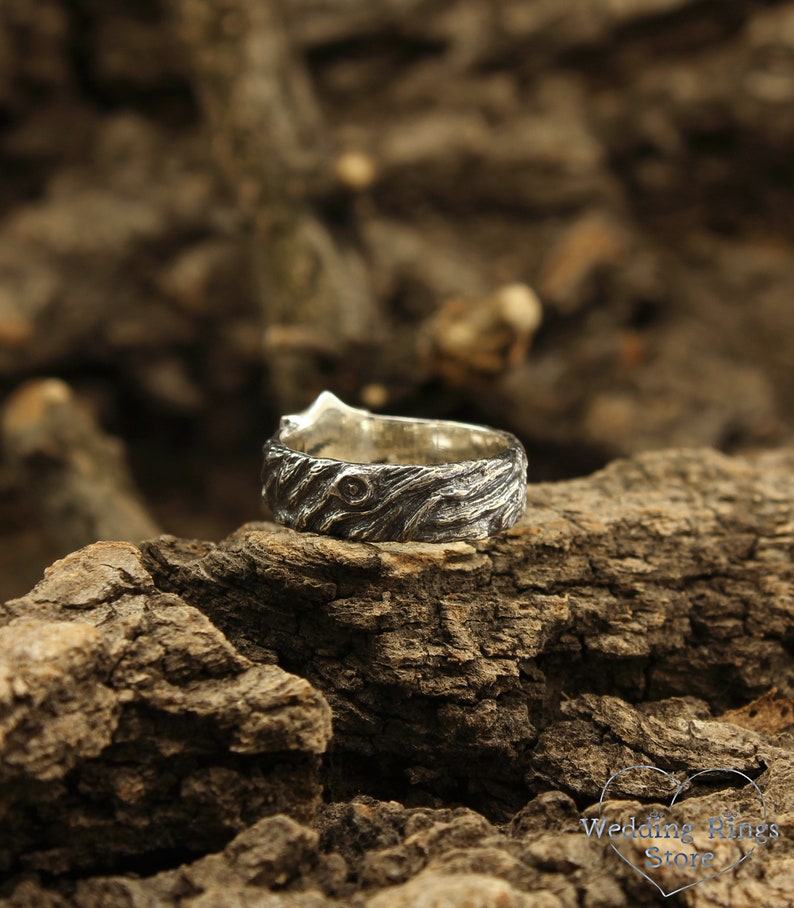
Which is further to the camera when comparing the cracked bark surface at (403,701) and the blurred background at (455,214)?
the blurred background at (455,214)

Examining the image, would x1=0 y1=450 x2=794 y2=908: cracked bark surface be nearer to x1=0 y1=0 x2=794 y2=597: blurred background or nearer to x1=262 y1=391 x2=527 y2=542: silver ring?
x1=262 y1=391 x2=527 y2=542: silver ring

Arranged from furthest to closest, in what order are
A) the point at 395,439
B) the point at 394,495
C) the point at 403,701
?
1. the point at 395,439
2. the point at 394,495
3. the point at 403,701

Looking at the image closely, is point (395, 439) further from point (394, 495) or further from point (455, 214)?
point (455, 214)

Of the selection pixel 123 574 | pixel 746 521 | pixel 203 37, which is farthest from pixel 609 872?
pixel 203 37

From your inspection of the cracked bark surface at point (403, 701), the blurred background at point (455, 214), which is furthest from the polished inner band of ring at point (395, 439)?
the blurred background at point (455, 214)

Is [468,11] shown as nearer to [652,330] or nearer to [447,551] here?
[652,330]

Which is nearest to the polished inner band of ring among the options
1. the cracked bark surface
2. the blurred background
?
the cracked bark surface

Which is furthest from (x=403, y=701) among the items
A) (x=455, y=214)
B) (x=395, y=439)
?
(x=455, y=214)

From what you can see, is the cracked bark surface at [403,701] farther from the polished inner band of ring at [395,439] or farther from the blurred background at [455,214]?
the blurred background at [455,214]
